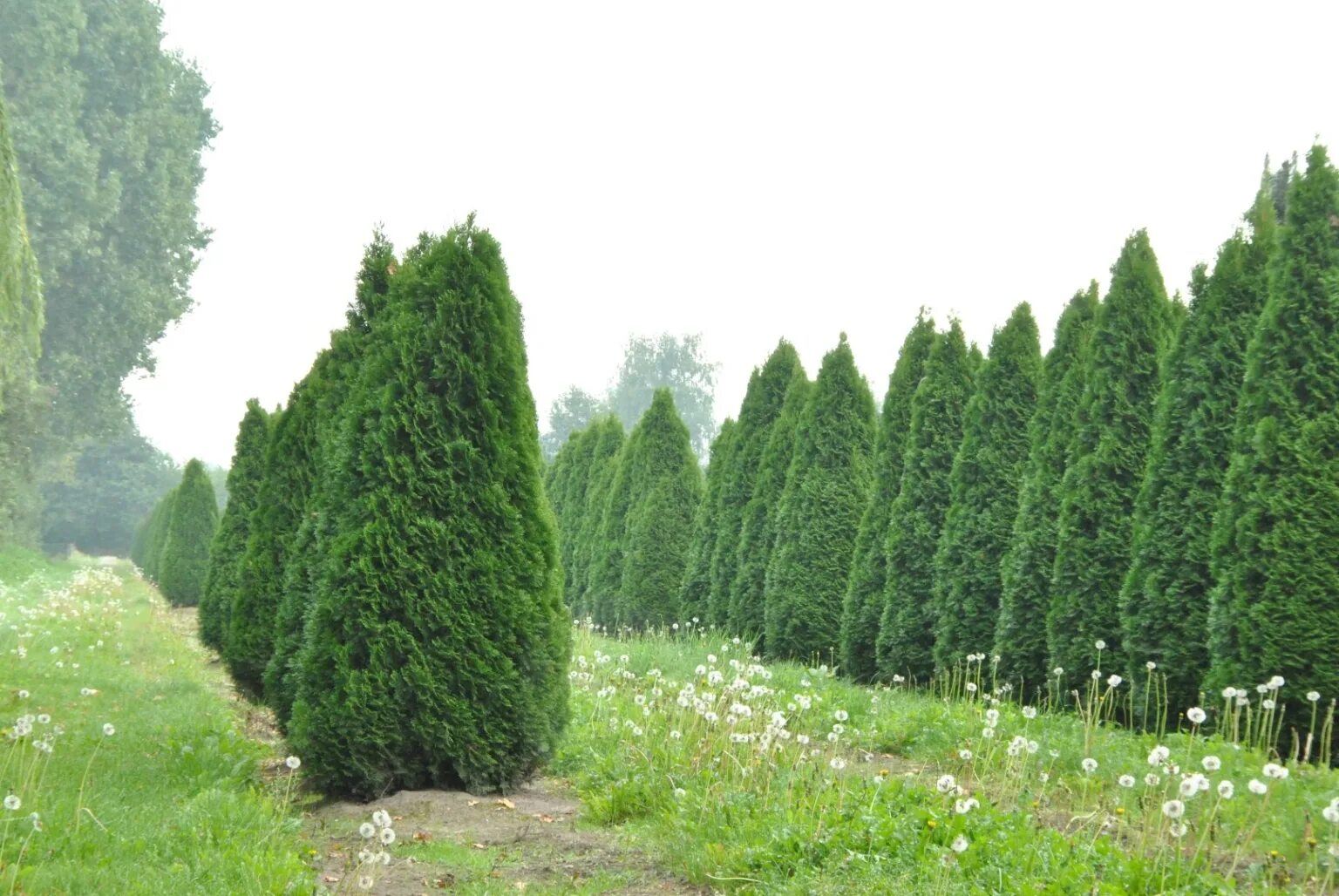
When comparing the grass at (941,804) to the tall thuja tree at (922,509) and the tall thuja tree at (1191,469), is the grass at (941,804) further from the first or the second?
the tall thuja tree at (922,509)

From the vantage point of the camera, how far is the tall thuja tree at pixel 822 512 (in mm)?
13039

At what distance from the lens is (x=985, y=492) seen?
35.0 ft

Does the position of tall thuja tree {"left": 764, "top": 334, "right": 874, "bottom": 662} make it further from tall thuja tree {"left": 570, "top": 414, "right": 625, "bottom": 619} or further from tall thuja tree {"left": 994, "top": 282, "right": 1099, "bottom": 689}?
tall thuja tree {"left": 570, "top": 414, "right": 625, "bottom": 619}

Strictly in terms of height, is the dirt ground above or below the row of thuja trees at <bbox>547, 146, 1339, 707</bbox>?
below

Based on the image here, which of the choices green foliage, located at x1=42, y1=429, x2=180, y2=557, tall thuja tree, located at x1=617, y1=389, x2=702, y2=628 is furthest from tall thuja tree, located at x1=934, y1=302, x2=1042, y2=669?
green foliage, located at x1=42, y1=429, x2=180, y2=557

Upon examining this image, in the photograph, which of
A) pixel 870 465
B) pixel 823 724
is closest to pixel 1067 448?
pixel 823 724

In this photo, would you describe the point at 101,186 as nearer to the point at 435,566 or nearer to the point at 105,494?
the point at 105,494

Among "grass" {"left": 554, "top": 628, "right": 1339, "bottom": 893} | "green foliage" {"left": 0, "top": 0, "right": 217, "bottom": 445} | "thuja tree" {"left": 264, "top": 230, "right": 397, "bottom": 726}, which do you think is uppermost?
"green foliage" {"left": 0, "top": 0, "right": 217, "bottom": 445}

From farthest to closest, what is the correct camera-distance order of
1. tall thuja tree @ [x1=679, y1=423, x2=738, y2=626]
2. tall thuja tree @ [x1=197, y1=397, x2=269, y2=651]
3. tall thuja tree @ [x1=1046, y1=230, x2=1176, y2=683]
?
tall thuja tree @ [x1=679, y1=423, x2=738, y2=626] → tall thuja tree @ [x1=197, y1=397, x2=269, y2=651] → tall thuja tree @ [x1=1046, y1=230, x2=1176, y2=683]

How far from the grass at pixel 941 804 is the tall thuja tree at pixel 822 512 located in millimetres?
5270

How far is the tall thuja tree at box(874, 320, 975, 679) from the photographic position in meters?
11.1

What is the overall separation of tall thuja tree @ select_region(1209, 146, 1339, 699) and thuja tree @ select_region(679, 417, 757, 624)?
30.8 ft

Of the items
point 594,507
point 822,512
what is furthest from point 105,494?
point 822,512

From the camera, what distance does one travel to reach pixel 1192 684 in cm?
768
